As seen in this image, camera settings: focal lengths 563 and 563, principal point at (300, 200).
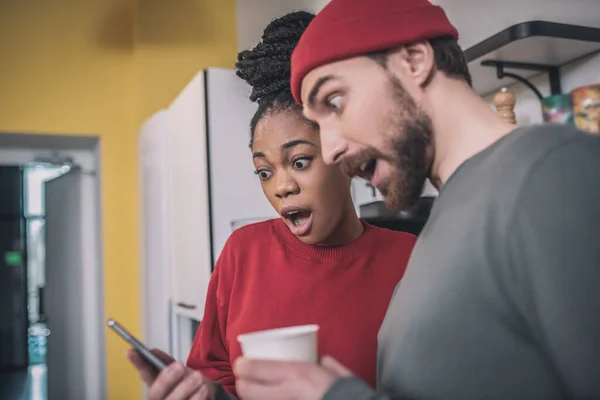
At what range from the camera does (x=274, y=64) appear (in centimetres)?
78

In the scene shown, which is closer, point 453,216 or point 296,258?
point 453,216

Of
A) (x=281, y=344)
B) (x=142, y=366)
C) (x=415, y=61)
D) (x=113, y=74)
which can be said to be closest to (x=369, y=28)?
(x=415, y=61)

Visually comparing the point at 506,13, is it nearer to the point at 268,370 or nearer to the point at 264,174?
the point at 264,174

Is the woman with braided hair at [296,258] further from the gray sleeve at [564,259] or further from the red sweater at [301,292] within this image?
the gray sleeve at [564,259]

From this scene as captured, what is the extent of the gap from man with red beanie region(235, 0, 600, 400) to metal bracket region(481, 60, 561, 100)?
0.60 meters

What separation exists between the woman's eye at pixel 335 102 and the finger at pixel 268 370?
0.28 metres

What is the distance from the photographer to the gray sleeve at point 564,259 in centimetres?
42

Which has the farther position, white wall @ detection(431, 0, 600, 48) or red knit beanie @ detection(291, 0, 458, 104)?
white wall @ detection(431, 0, 600, 48)

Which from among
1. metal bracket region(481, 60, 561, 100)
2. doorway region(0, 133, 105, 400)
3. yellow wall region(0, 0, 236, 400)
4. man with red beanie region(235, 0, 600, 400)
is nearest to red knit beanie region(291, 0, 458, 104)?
man with red beanie region(235, 0, 600, 400)

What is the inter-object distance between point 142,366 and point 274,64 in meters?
0.43

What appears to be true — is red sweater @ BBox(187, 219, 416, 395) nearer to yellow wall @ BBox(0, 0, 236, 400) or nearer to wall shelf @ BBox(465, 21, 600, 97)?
wall shelf @ BBox(465, 21, 600, 97)

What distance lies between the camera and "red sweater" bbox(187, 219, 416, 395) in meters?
0.73

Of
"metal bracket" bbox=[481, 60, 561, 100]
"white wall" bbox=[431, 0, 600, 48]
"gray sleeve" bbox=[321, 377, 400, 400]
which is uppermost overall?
"white wall" bbox=[431, 0, 600, 48]

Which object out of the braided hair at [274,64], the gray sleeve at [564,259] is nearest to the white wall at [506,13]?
the braided hair at [274,64]
